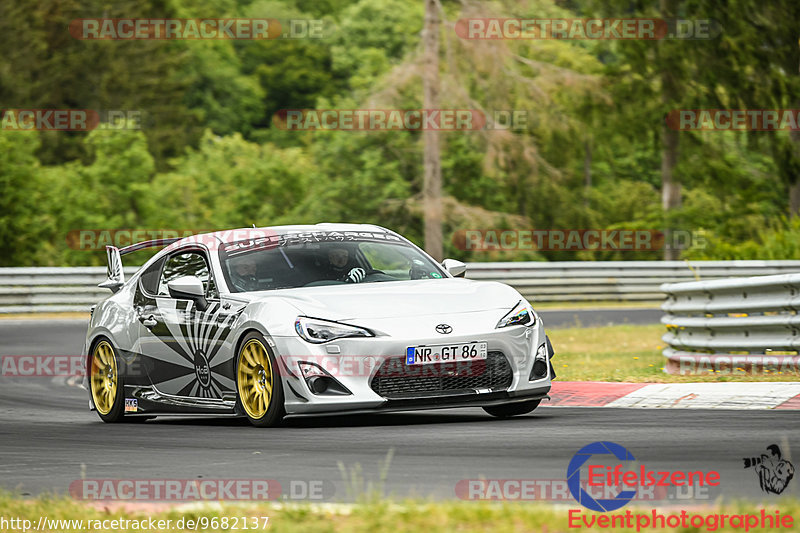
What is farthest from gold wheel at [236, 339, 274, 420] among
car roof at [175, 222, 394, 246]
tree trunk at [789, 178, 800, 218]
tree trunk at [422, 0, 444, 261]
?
tree trunk at [789, 178, 800, 218]

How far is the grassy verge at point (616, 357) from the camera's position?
40.5ft

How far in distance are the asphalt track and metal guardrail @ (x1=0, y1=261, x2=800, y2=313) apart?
1641 centimetres

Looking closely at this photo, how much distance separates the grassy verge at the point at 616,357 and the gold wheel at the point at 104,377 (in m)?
4.37

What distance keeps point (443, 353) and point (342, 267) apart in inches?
64.0

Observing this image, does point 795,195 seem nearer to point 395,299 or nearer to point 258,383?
point 395,299

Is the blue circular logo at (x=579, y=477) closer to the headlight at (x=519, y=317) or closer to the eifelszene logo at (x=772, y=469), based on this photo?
the eifelszene logo at (x=772, y=469)

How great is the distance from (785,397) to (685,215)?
2965cm

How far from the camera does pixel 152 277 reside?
1121 centimetres

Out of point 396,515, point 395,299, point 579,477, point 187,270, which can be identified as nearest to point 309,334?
point 395,299

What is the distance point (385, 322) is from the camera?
902 centimetres

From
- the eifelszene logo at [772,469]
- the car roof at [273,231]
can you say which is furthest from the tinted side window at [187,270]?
the eifelszene logo at [772,469]

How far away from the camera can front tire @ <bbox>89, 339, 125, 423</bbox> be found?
11.1 meters

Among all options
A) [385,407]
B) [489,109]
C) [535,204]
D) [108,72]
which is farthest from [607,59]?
[385,407]

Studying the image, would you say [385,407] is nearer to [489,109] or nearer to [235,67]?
[489,109]
